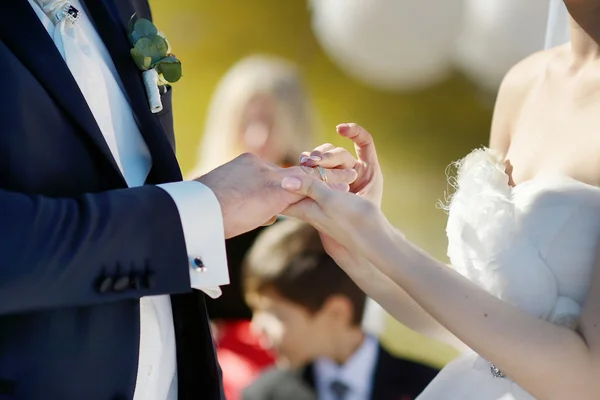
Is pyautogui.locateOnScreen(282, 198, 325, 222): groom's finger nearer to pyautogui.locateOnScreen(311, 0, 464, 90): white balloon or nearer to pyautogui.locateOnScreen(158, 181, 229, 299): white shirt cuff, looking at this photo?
pyautogui.locateOnScreen(158, 181, 229, 299): white shirt cuff

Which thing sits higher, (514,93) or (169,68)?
(169,68)

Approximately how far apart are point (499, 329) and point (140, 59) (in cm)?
84

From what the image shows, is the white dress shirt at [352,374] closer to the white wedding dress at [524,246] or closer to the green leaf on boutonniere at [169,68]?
the white wedding dress at [524,246]

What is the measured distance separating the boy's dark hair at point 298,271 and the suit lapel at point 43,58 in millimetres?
2069

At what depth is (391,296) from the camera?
6.00 feet

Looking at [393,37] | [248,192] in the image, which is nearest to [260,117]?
[393,37]

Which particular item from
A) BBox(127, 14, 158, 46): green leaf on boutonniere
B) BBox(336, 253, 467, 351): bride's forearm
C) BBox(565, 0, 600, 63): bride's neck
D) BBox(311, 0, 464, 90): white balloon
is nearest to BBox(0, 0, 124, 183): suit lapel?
BBox(127, 14, 158, 46): green leaf on boutonniere

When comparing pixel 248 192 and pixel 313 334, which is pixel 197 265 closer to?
pixel 248 192

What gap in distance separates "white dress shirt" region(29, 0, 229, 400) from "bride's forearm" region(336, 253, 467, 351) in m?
0.52

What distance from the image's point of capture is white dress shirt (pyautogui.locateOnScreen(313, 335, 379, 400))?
3172 millimetres

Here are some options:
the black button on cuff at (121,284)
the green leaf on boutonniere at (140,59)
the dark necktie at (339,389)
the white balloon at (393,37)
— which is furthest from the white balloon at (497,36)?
the black button on cuff at (121,284)

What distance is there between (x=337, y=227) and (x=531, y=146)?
2.00 feet

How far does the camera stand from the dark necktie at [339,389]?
10.4 feet

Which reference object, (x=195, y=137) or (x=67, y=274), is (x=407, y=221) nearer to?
(x=195, y=137)
